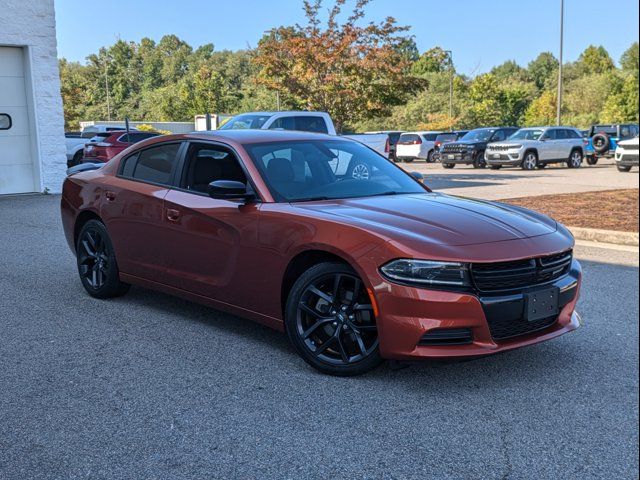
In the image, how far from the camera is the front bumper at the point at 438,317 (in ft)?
12.1

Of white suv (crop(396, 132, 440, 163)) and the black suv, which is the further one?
white suv (crop(396, 132, 440, 163))

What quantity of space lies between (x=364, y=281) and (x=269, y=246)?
84 centimetres

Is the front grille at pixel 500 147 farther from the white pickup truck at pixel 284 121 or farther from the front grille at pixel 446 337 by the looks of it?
the front grille at pixel 446 337

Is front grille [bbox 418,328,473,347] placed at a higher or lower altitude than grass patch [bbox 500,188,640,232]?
higher

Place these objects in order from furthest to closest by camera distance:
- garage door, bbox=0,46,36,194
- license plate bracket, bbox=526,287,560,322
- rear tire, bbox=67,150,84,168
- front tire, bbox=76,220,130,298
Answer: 1. rear tire, bbox=67,150,84,168
2. garage door, bbox=0,46,36,194
3. front tire, bbox=76,220,130,298
4. license plate bracket, bbox=526,287,560,322

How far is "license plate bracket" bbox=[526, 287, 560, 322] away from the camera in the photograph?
3834mm

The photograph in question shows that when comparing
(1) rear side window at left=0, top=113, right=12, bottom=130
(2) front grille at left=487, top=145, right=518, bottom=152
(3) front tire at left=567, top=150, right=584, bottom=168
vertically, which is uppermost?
(1) rear side window at left=0, top=113, right=12, bottom=130

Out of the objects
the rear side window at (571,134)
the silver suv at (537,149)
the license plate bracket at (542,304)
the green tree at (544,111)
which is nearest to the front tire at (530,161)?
the silver suv at (537,149)

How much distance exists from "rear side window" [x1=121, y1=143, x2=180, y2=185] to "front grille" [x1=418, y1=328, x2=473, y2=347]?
2.65 metres

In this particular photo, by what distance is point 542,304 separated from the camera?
3.90 meters

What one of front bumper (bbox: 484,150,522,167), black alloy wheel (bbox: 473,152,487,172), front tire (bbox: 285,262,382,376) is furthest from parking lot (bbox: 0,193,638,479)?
black alloy wheel (bbox: 473,152,487,172)

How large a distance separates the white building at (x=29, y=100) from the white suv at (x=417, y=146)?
2320 cm

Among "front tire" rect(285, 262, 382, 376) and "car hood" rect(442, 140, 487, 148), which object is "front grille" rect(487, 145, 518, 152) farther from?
"front tire" rect(285, 262, 382, 376)

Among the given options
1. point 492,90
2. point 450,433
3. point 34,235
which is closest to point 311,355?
point 450,433
